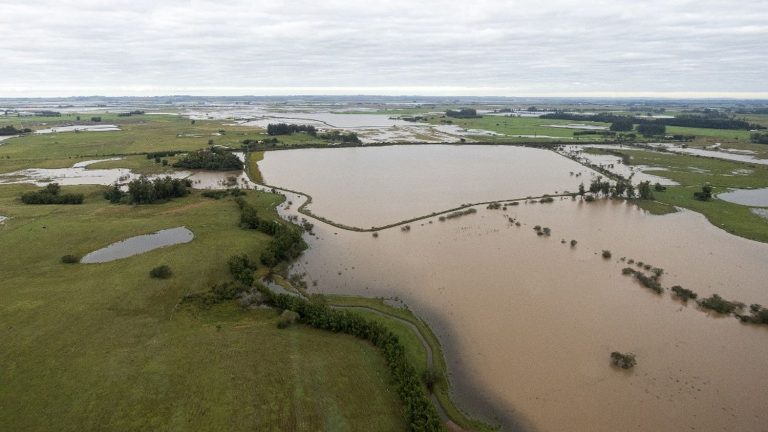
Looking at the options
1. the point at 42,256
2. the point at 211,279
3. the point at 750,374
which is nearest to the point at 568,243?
the point at 750,374

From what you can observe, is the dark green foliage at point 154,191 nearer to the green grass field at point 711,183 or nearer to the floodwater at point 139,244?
the floodwater at point 139,244

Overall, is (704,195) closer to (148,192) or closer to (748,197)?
(748,197)

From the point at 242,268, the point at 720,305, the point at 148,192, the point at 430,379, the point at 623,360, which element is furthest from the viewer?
the point at 148,192

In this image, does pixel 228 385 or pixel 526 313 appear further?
pixel 526 313

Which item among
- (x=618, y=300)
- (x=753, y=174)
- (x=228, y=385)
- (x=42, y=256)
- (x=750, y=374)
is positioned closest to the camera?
(x=228, y=385)

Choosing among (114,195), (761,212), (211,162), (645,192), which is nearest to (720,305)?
(761,212)

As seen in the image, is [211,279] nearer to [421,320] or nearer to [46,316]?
[46,316]
